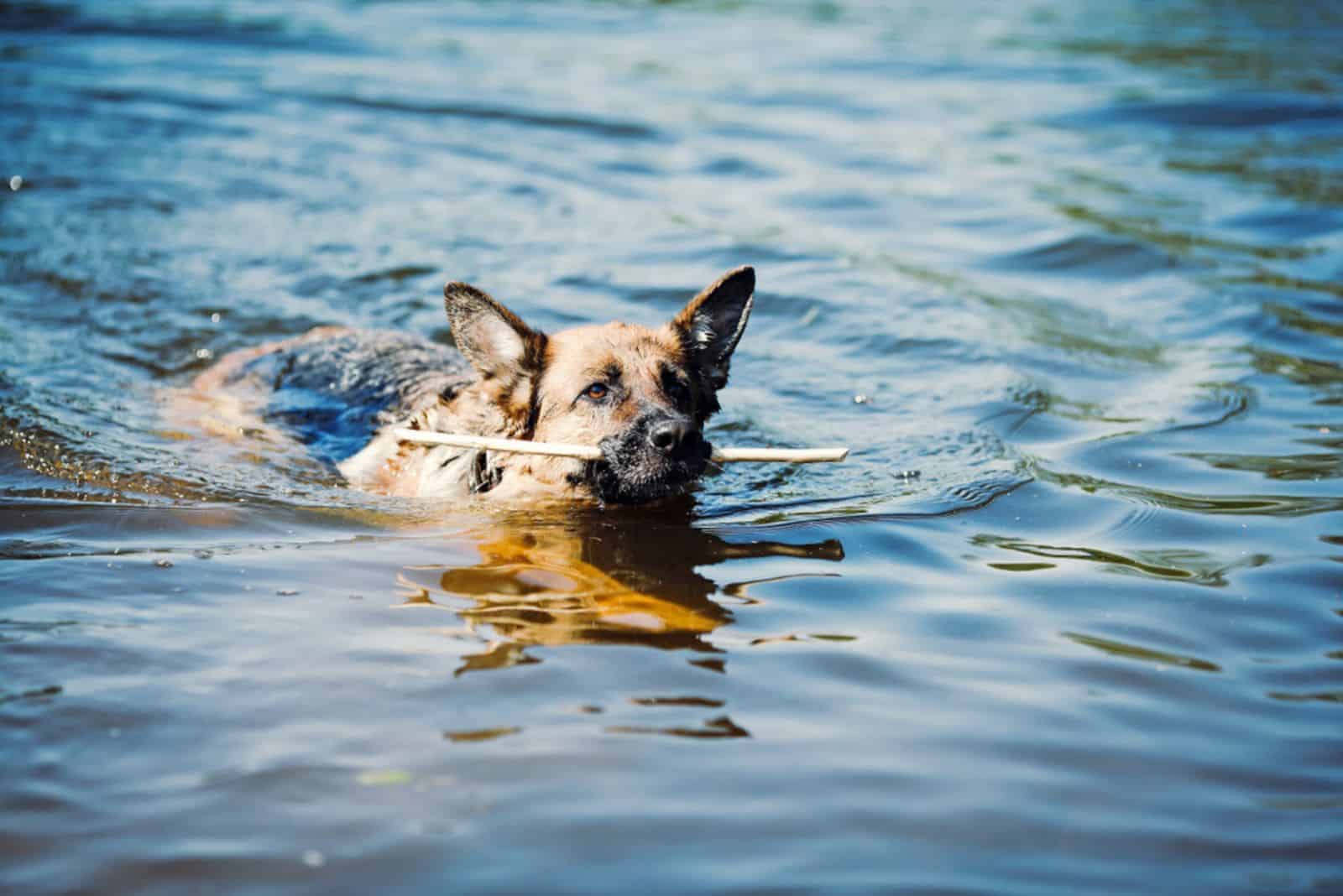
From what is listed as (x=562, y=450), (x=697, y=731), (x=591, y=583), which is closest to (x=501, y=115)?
(x=562, y=450)

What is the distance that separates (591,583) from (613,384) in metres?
1.23

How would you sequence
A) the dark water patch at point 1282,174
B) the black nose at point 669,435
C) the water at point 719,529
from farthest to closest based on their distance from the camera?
the dark water patch at point 1282,174 < the black nose at point 669,435 < the water at point 719,529

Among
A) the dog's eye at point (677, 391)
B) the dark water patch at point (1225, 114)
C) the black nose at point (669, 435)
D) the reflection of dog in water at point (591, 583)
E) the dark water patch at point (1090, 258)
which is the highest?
the dark water patch at point (1225, 114)

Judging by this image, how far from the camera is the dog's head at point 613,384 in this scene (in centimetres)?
588

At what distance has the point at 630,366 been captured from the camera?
616 centimetres

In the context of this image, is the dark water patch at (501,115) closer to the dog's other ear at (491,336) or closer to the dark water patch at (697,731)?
the dog's other ear at (491,336)

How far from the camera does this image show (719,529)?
19.6 ft

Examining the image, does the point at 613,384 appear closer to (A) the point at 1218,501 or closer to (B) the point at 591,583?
(B) the point at 591,583

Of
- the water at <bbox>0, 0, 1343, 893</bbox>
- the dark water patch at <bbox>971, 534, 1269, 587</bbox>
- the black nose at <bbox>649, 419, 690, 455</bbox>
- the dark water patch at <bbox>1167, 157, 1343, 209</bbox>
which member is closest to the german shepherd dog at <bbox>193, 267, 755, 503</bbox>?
the black nose at <bbox>649, 419, 690, 455</bbox>

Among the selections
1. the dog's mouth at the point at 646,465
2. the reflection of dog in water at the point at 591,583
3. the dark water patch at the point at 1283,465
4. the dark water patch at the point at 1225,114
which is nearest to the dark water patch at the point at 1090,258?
the dark water patch at the point at 1283,465

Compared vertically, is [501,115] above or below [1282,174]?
above

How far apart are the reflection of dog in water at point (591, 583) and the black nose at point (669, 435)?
1.35ft

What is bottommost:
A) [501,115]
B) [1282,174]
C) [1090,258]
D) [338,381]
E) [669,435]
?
[338,381]

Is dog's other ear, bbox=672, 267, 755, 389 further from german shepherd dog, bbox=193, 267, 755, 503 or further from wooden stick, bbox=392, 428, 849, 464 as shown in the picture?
wooden stick, bbox=392, 428, 849, 464
